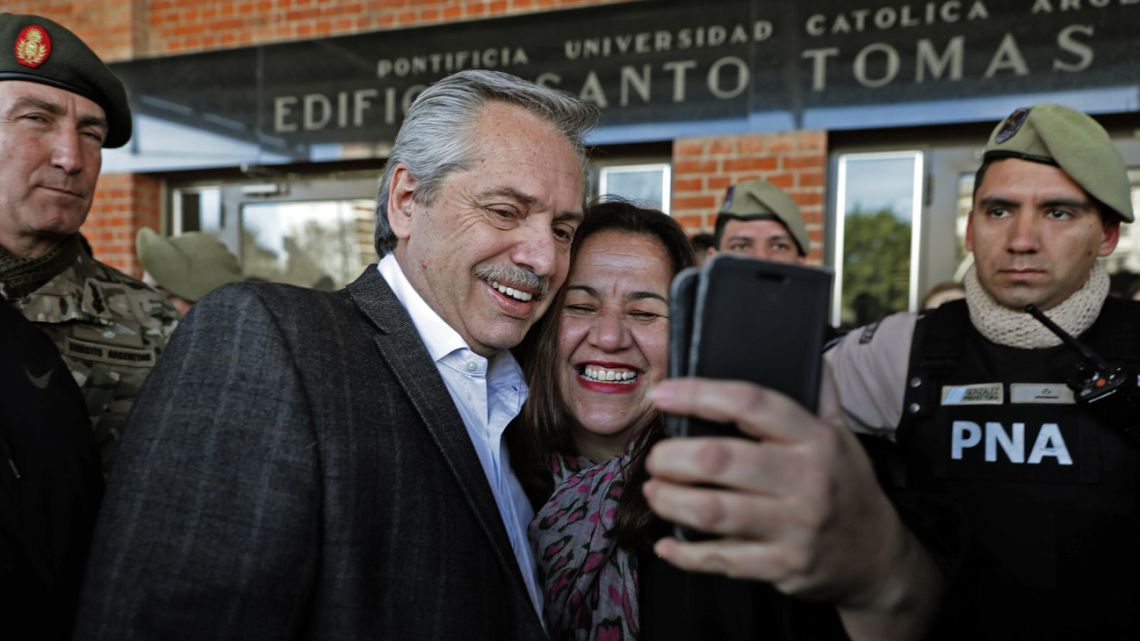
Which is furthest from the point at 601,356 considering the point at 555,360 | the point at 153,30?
the point at 153,30

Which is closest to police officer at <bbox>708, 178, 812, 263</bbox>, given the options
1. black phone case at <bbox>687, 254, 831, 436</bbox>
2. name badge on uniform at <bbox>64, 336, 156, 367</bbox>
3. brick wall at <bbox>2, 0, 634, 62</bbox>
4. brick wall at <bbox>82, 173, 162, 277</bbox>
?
brick wall at <bbox>2, 0, 634, 62</bbox>

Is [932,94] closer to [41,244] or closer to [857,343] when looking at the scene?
[857,343]

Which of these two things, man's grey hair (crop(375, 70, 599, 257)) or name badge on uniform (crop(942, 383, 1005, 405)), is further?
name badge on uniform (crop(942, 383, 1005, 405))

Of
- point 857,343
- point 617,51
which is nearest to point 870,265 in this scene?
point 617,51

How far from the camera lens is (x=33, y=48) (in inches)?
80.1

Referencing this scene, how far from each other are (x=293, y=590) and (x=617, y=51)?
4048 mm

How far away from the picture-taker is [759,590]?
1073 mm

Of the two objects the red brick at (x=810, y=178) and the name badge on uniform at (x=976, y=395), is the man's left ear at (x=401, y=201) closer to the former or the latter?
the name badge on uniform at (x=976, y=395)

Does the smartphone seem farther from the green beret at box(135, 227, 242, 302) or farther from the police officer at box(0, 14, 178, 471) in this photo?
the green beret at box(135, 227, 242, 302)

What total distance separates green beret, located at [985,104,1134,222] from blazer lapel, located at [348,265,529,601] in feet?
5.15

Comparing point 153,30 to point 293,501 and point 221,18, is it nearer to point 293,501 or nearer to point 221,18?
point 221,18

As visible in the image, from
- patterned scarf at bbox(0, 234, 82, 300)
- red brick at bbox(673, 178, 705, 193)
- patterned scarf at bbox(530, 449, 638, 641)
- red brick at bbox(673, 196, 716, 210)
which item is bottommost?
patterned scarf at bbox(530, 449, 638, 641)

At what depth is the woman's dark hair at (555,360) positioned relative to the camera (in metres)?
1.89

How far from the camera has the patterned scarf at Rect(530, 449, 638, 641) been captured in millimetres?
1554
